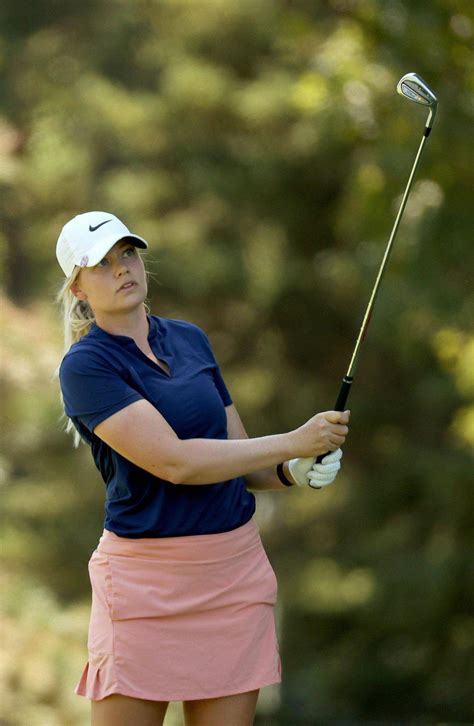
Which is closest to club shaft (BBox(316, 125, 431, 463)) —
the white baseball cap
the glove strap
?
the glove strap

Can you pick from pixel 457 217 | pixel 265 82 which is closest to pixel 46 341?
pixel 457 217

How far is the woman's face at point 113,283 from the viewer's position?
207cm

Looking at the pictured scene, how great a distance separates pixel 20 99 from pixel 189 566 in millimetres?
7952

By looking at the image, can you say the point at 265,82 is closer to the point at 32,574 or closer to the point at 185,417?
the point at 32,574

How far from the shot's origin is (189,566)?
2029 mm

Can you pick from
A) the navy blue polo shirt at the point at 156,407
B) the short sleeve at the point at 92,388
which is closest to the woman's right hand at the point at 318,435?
the navy blue polo shirt at the point at 156,407

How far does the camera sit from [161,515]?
203cm

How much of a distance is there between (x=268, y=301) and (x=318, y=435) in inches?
280

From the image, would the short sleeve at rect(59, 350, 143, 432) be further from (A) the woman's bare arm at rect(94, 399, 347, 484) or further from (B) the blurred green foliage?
(B) the blurred green foliage

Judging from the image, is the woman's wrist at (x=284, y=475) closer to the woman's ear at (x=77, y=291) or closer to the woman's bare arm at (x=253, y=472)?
the woman's bare arm at (x=253, y=472)

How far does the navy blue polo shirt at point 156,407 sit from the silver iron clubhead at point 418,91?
22.7 inches

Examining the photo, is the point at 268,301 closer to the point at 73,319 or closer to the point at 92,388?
the point at 73,319

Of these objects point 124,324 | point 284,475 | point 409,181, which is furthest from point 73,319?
point 409,181

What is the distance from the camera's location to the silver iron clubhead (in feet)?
7.13
